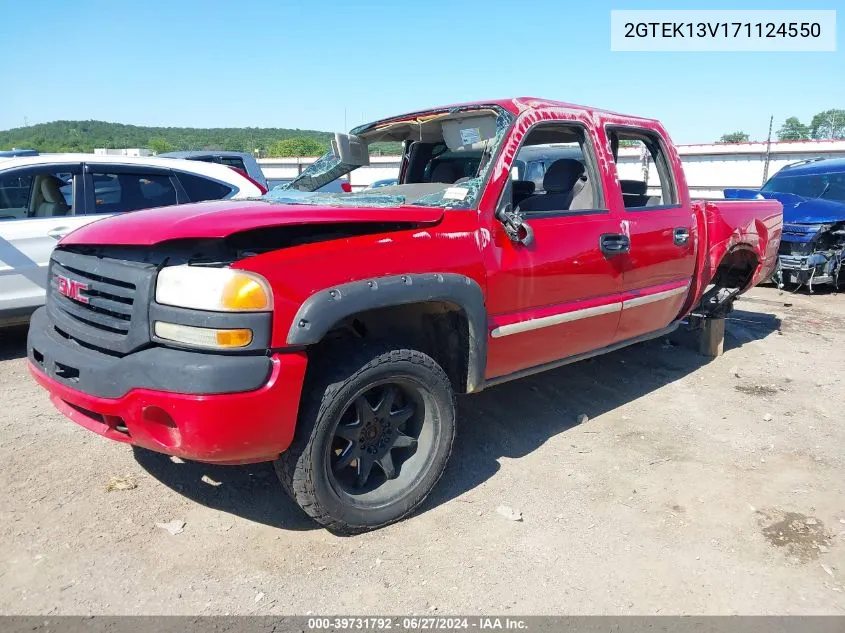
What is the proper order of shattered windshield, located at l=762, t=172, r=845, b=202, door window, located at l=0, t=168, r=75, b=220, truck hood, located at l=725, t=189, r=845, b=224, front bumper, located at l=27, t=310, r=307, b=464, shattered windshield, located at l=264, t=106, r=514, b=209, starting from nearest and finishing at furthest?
1. front bumper, located at l=27, t=310, r=307, b=464
2. shattered windshield, located at l=264, t=106, r=514, b=209
3. door window, located at l=0, t=168, r=75, b=220
4. truck hood, located at l=725, t=189, r=845, b=224
5. shattered windshield, located at l=762, t=172, r=845, b=202

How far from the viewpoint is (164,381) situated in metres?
2.39

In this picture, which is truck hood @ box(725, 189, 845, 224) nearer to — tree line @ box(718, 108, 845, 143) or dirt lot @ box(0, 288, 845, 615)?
dirt lot @ box(0, 288, 845, 615)

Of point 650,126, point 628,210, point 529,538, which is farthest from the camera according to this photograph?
point 650,126

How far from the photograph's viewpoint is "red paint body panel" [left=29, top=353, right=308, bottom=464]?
239 cm

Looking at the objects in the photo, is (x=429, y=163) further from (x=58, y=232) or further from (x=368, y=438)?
(x=58, y=232)

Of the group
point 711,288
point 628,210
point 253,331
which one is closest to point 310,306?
point 253,331

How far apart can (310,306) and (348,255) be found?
0.30 m

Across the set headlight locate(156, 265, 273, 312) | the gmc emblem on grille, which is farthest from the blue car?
the gmc emblem on grille

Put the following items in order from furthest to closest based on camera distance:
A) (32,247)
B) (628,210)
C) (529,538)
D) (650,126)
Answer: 1. (32,247)
2. (650,126)
3. (628,210)
4. (529,538)

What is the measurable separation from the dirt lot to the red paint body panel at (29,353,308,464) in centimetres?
55

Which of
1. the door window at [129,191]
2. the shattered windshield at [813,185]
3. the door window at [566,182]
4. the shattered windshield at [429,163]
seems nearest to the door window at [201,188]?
the door window at [129,191]

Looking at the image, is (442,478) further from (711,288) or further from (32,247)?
(32,247)

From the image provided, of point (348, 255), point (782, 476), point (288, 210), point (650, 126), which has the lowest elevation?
point (782, 476)

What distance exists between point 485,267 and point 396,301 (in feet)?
1.96
